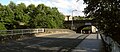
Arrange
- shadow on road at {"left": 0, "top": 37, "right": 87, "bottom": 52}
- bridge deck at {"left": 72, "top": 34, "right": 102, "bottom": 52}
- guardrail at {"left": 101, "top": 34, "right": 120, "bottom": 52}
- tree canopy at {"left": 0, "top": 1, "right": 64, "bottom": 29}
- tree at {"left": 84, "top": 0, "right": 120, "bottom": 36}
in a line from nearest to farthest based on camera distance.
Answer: guardrail at {"left": 101, "top": 34, "right": 120, "bottom": 52}
tree at {"left": 84, "top": 0, "right": 120, "bottom": 36}
shadow on road at {"left": 0, "top": 37, "right": 87, "bottom": 52}
bridge deck at {"left": 72, "top": 34, "right": 102, "bottom": 52}
tree canopy at {"left": 0, "top": 1, "right": 64, "bottom": 29}

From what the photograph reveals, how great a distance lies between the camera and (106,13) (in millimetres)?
18109

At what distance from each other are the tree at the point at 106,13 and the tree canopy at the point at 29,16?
173ft

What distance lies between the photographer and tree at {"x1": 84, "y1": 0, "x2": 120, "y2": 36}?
1744cm

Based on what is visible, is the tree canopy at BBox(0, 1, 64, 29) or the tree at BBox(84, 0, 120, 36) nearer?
the tree at BBox(84, 0, 120, 36)

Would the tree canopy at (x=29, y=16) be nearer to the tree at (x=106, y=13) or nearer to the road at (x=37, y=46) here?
the road at (x=37, y=46)

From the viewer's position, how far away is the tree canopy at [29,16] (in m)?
75.2

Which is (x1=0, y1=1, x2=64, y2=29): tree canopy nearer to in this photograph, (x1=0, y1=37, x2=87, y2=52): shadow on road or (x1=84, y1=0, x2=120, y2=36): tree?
(x1=0, y1=37, x2=87, y2=52): shadow on road

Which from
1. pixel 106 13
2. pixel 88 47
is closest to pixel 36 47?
pixel 88 47

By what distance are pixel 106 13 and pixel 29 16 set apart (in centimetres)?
7071

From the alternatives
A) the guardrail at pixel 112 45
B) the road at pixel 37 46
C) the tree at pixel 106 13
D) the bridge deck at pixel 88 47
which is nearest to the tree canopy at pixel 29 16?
the road at pixel 37 46

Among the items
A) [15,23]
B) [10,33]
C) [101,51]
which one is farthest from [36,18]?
[101,51]

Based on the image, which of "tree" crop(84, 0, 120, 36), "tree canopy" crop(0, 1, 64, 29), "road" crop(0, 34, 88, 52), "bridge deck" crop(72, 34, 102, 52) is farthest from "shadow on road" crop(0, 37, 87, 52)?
"tree canopy" crop(0, 1, 64, 29)

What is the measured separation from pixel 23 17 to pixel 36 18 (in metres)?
3.80

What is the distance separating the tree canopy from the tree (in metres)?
52.8
